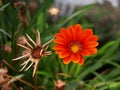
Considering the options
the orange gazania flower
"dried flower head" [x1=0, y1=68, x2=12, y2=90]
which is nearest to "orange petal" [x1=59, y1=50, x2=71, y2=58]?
the orange gazania flower

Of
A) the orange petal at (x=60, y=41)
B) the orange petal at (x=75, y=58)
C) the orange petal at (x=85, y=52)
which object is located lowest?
the orange petal at (x=75, y=58)

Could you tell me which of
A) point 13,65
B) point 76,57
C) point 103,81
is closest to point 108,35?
point 103,81

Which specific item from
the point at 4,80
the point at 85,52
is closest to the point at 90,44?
the point at 85,52

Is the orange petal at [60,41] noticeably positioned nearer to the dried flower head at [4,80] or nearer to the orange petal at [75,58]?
the orange petal at [75,58]

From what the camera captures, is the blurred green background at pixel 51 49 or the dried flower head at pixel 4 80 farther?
the blurred green background at pixel 51 49

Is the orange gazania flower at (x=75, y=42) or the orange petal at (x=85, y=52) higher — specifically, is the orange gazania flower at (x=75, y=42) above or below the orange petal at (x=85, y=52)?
above

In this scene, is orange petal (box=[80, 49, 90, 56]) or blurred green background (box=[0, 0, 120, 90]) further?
blurred green background (box=[0, 0, 120, 90])

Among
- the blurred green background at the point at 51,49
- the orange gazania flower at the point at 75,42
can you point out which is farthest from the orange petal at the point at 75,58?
the blurred green background at the point at 51,49

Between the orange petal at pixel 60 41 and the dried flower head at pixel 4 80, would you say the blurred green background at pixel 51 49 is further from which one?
the orange petal at pixel 60 41

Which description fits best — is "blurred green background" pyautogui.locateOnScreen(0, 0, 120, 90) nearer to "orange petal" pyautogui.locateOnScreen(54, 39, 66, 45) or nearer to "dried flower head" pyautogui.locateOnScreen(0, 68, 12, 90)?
"dried flower head" pyautogui.locateOnScreen(0, 68, 12, 90)
